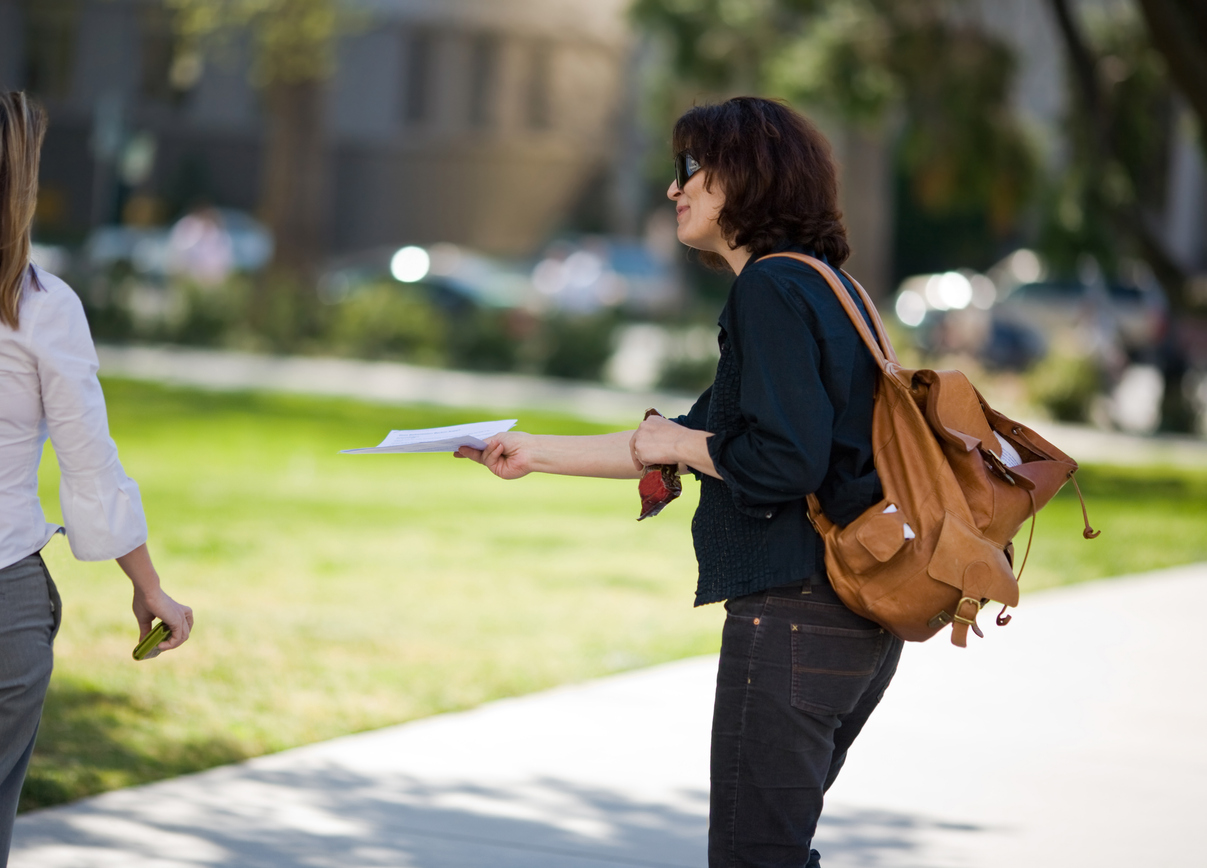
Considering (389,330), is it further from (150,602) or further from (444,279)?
(150,602)

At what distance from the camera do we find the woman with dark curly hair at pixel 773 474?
2.77m

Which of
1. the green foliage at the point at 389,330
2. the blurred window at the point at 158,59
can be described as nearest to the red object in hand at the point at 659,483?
the green foliage at the point at 389,330

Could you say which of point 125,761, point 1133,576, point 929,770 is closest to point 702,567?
point 929,770

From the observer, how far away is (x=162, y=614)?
10.0 feet

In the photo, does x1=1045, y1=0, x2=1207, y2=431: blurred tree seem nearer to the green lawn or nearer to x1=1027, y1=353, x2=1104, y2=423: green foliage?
x1=1027, y1=353, x2=1104, y2=423: green foliage

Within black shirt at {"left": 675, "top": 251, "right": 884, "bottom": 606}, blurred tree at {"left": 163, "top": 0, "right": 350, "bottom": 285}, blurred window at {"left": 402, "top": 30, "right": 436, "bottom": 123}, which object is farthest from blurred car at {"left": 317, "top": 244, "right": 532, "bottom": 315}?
black shirt at {"left": 675, "top": 251, "right": 884, "bottom": 606}

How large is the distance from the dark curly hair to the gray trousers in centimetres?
144

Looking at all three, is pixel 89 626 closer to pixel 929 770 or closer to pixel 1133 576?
pixel 929 770

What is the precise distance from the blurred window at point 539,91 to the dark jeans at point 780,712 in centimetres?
4358

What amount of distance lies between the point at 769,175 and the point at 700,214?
16cm

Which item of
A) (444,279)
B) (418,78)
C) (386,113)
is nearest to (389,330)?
(444,279)

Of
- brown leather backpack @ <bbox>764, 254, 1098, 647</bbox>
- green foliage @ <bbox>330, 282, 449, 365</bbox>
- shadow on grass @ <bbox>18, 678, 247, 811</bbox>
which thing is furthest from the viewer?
green foliage @ <bbox>330, 282, 449, 365</bbox>

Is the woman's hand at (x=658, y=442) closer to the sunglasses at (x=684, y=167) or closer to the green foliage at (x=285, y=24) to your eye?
the sunglasses at (x=684, y=167)

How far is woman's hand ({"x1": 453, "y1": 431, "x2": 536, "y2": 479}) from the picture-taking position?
3191mm
